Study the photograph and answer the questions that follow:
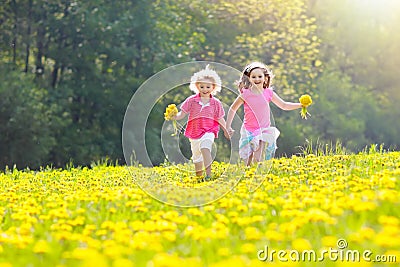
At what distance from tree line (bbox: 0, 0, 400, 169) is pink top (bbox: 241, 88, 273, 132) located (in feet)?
16.5

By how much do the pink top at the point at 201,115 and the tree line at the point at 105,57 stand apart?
545cm

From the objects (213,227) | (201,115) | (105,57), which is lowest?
(213,227)

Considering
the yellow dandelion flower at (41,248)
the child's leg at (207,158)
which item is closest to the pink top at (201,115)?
the child's leg at (207,158)

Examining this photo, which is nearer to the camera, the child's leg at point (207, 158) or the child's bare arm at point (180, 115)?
the child's leg at point (207, 158)

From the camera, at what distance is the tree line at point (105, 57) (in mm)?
17391

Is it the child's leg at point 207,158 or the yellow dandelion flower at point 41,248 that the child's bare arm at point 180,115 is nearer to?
the child's leg at point 207,158

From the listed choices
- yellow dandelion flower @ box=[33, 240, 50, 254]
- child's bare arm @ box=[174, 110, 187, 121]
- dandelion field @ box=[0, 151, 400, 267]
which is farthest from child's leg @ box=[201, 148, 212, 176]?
yellow dandelion flower @ box=[33, 240, 50, 254]

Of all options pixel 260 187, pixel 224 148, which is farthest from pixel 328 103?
pixel 260 187

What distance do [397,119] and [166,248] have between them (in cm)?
3088

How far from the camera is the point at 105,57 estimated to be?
20.2 m

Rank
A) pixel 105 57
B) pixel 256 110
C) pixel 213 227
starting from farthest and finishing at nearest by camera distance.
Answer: pixel 105 57 < pixel 256 110 < pixel 213 227

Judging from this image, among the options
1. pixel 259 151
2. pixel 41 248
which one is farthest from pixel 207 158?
pixel 41 248

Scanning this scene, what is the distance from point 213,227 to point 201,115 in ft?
12.8

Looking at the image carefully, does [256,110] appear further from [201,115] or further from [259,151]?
[201,115]
